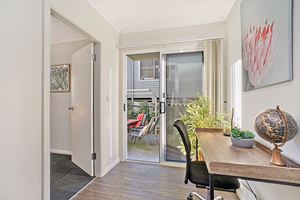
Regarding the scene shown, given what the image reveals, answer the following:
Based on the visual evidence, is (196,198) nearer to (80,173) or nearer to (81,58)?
(80,173)

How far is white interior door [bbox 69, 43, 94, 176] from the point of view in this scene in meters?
2.70

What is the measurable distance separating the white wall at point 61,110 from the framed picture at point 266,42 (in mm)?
3176

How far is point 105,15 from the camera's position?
8.89 feet

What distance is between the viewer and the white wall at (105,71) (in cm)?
214

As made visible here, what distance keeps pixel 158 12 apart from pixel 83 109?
188cm

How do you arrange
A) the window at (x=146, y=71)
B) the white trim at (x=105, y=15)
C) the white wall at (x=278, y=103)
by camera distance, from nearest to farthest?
the white wall at (x=278, y=103) < the white trim at (x=105, y=15) < the window at (x=146, y=71)

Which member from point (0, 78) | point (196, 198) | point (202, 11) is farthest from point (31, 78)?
point (202, 11)

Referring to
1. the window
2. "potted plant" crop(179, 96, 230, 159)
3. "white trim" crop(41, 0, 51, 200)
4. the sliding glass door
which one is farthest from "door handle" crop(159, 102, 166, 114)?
the window

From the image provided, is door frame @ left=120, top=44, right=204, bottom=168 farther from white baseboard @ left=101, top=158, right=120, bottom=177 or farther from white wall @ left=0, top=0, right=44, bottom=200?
white wall @ left=0, top=0, right=44, bottom=200

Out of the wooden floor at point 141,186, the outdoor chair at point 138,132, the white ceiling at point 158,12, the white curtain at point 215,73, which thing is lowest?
the wooden floor at point 141,186

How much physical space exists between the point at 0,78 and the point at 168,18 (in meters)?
2.39

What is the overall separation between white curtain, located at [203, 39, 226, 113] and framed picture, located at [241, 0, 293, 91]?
0.90 metres

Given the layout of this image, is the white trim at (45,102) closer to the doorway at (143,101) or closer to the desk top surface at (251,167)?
the desk top surface at (251,167)

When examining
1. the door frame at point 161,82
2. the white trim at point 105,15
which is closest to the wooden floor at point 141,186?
the door frame at point 161,82
